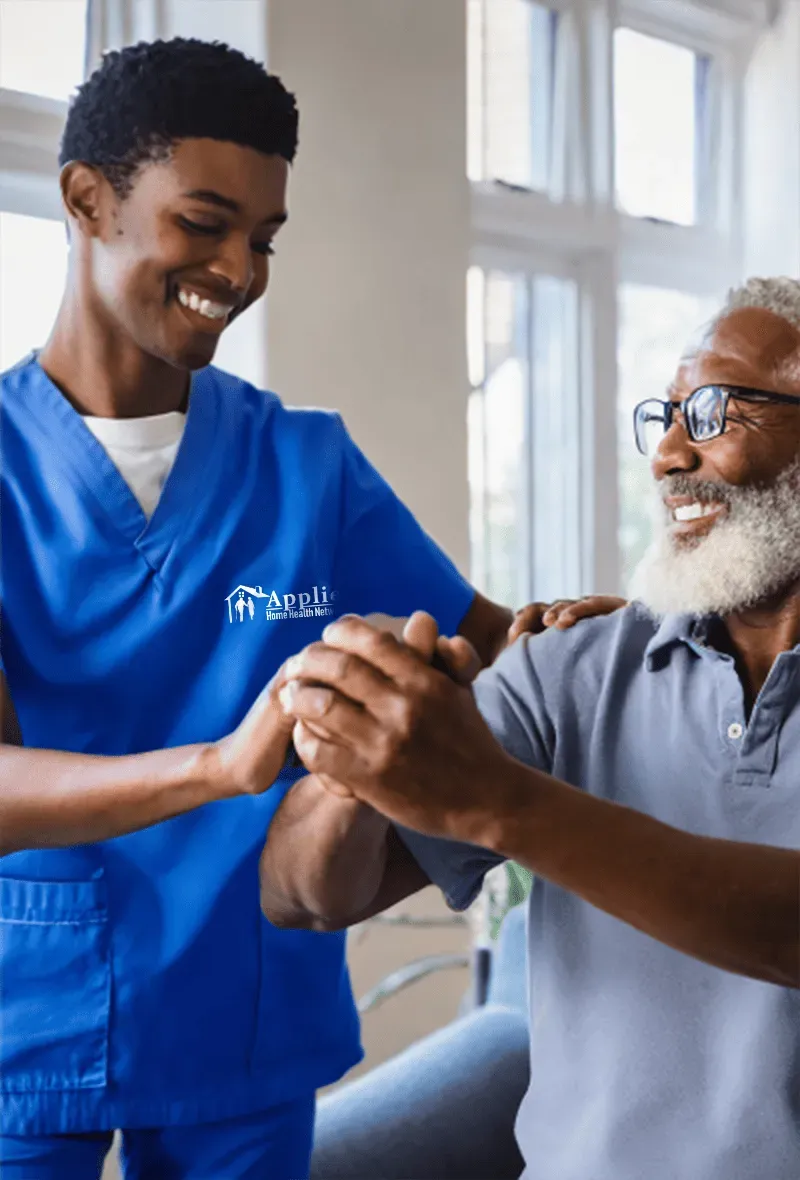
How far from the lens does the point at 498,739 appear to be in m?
1.23

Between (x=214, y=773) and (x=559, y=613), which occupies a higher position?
(x=559, y=613)

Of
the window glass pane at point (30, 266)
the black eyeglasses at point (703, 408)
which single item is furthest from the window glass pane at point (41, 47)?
the black eyeglasses at point (703, 408)

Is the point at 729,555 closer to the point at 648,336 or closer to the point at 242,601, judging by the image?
the point at 242,601

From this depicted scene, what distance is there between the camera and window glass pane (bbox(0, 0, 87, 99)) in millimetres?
1745

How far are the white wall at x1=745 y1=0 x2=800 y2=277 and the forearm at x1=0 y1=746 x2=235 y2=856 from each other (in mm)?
2161

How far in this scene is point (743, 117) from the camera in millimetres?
2951

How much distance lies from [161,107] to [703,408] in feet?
1.82

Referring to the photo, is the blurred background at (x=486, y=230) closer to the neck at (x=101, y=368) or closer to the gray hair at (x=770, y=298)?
the neck at (x=101, y=368)

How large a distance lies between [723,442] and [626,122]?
7.06 feet

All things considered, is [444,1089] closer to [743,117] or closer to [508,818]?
[508,818]

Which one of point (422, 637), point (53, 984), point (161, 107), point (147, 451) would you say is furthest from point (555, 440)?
point (422, 637)

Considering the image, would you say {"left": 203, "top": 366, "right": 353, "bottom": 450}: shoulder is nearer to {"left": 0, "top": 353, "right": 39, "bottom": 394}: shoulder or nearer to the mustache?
{"left": 0, "top": 353, "right": 39, "bottom": 394}: shoulder

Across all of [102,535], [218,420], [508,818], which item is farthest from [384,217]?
[508,818]

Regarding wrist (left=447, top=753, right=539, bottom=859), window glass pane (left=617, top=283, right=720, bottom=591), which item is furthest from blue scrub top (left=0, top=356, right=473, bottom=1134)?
window glass pane (left=617, top=283, right=720, bottom=591)
